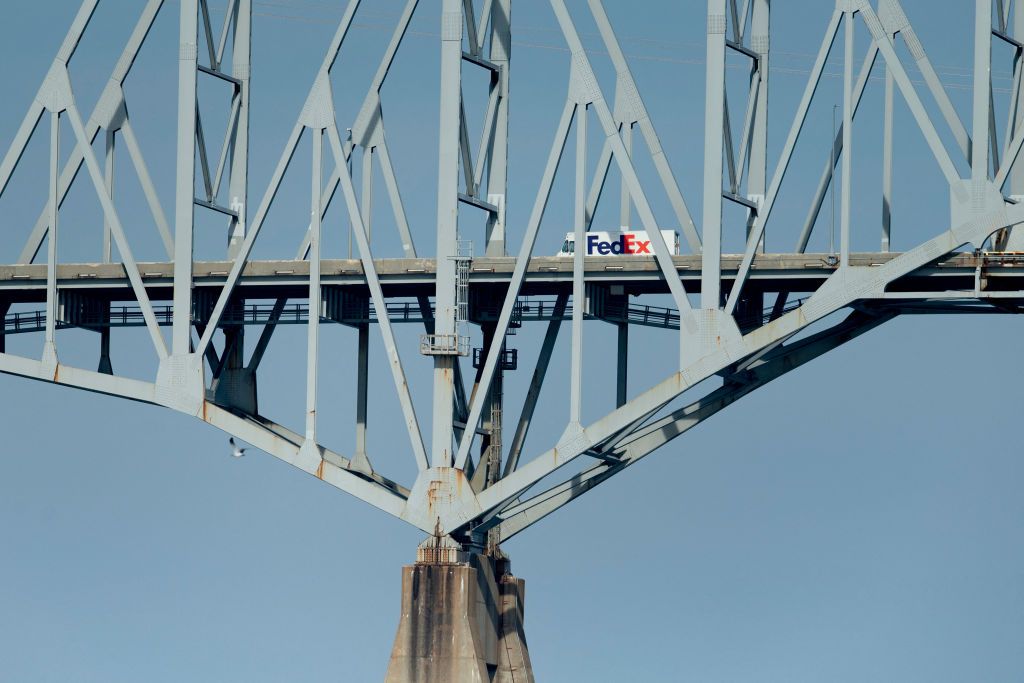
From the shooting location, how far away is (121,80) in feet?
354

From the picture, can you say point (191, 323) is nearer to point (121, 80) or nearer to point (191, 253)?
point (191, 253)

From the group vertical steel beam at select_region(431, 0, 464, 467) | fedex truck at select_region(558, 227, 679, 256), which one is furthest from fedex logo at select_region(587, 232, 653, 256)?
vertical steel beam at select_region(431, 0, 464, 467)

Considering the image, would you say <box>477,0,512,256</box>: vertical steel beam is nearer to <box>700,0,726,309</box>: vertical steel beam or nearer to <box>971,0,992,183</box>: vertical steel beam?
<box>700,0,726,309</box>: vertical steel beam

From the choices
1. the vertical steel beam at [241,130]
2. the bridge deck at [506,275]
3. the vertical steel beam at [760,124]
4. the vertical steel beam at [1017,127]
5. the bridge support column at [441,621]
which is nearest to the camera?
the bridge deck at [506,275]

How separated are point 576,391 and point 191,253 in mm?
15319

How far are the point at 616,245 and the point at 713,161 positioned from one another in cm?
790

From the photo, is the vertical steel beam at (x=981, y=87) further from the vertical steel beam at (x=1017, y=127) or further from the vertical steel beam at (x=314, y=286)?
the vertical steel beam at (x=314, y=286)

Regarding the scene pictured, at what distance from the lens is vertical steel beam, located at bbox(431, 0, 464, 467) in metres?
97.8

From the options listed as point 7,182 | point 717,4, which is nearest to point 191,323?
point 7,182

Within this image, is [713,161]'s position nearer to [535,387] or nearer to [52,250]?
[535,387]

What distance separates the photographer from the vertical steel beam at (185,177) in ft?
334

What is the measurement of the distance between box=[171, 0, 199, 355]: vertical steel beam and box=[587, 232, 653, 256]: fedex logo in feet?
45.1

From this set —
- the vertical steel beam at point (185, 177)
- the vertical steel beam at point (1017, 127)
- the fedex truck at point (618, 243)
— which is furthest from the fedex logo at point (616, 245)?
the vertical steel beam at point (185, 177)

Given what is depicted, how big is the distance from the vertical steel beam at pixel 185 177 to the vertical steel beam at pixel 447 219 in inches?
364
